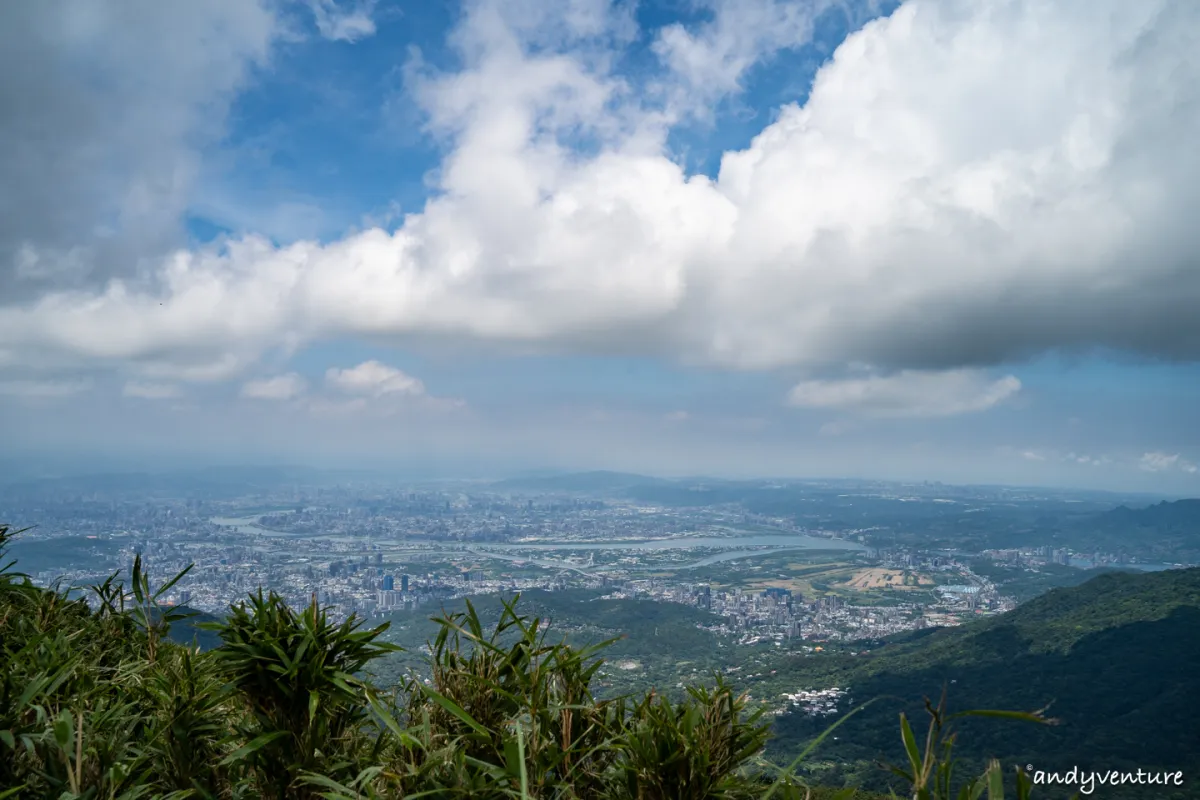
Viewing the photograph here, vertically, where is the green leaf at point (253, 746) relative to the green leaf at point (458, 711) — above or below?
below

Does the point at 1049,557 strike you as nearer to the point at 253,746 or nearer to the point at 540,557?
the point at 540,557

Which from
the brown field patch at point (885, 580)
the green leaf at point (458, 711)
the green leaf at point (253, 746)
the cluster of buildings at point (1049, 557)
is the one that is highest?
the green leaf at point (458, 711)

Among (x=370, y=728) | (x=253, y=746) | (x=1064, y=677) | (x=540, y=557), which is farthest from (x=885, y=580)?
(x=253, y=746)

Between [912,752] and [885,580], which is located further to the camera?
[885,580]

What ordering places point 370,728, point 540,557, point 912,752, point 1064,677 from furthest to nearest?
point 540,557 < point 1064,677 < point 370,728 < point 912,752

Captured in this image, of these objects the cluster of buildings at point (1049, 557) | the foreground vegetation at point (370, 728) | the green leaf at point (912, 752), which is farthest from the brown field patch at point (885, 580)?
the green leaf at point (912, 752)

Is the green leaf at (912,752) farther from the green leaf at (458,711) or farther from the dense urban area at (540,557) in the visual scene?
the dense urban area at (540,557)

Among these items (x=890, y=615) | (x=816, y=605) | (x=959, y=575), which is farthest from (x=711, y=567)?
(x=959, y=575)
